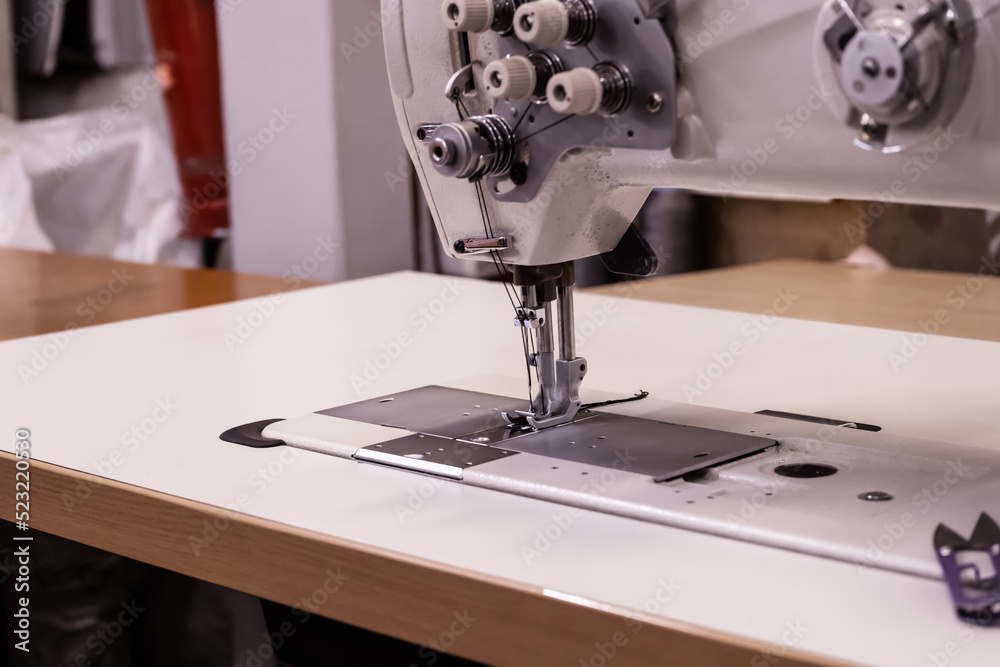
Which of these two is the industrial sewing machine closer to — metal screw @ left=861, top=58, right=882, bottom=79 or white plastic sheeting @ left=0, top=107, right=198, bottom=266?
metal screw @ left=861, top=58, right=882, bottom=79

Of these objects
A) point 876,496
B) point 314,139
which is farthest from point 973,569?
point 314,139

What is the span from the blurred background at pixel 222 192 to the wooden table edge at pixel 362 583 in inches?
13.1

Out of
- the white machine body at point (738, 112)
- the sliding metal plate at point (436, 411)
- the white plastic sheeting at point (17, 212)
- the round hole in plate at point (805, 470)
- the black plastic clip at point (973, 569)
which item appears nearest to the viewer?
the black plastic clip at point (973, 569)

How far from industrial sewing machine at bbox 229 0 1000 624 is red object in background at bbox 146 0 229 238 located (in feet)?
9.93

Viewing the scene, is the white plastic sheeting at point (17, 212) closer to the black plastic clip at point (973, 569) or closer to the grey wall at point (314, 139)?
the grey wall at point (314, 139)

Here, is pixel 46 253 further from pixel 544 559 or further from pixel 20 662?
pixel 544 559

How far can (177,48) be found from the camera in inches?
161

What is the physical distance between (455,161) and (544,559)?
15.2 inches

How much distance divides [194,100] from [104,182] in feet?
1.47

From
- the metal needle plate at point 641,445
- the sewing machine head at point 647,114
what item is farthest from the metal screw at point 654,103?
the metal needle plate at point 641,445

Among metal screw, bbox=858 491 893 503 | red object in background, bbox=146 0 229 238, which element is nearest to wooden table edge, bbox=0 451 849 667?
metal screw, bbox=858 491 893 503

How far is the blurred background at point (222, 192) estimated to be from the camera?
1.50m

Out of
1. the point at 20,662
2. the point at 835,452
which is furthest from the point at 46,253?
the point at 835,452

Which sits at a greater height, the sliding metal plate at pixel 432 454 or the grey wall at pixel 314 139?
the grey wall at pixel 314 139
